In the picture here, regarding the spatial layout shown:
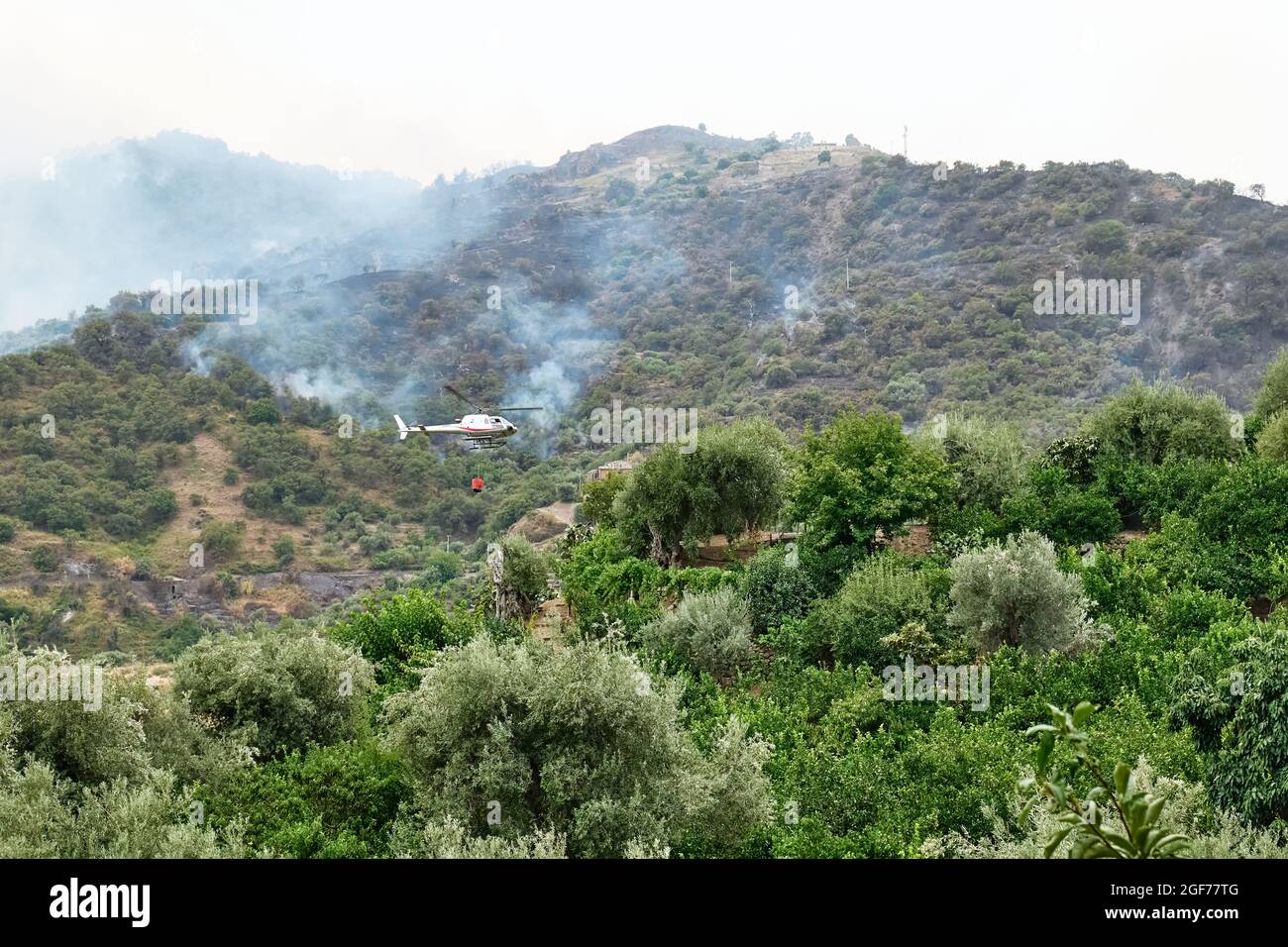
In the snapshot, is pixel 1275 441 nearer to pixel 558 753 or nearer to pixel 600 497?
pixel 600 497

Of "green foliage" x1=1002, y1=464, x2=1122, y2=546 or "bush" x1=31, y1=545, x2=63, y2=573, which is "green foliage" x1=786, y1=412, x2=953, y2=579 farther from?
"bush" x1=31, y1=545, x2=63, y2=573

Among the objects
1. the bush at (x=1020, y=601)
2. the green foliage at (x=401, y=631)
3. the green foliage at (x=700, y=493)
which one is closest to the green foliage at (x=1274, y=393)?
the green foliage at (x=700, y=493)

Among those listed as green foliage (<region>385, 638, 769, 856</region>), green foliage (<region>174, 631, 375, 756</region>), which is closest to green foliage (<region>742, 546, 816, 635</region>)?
green foliage (<region>174, 631, 375, 756</region>)

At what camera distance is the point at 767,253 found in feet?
483

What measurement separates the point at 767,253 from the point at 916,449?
109507 millimetres

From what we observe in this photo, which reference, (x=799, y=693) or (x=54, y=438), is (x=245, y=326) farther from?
(x=799, y=693)

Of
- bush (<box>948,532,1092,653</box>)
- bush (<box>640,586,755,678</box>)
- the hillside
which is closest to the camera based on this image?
bush (<box>948,532,1092,653</box>)

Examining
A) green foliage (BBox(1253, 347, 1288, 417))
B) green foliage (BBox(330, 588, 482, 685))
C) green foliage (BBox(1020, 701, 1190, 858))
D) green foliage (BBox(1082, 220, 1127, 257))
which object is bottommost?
green foliage (BBox(330, 588, 482, 685))

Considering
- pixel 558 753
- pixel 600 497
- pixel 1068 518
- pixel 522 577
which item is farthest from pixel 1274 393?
pixel 558 753

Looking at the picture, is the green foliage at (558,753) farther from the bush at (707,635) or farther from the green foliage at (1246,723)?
the bush at (707,635)
